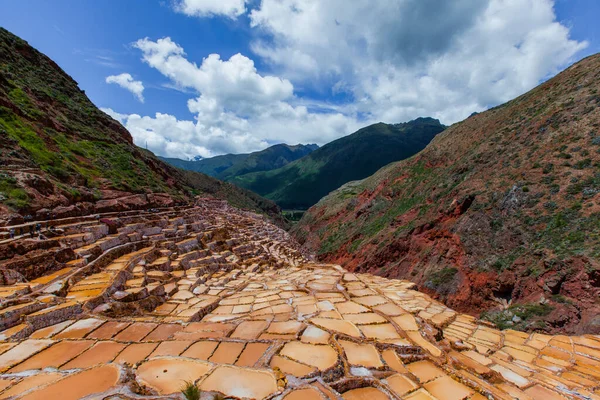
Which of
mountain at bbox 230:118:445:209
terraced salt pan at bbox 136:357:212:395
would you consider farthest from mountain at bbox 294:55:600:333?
mountain at bbox 230:118:445:209

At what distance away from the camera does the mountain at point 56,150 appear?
1095cm

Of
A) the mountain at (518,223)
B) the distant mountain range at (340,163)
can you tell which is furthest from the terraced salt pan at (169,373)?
the distant mountain range at (340,163)

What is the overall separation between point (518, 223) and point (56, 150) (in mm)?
27253

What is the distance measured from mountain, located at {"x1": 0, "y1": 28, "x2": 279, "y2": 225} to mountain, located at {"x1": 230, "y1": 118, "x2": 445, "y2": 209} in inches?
4416

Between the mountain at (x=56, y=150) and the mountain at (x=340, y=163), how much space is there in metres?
112

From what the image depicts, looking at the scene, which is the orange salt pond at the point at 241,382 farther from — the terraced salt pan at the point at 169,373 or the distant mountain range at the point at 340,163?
the distant mountain range at the point at 340,163

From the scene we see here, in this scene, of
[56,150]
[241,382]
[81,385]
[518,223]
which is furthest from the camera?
[56,150]

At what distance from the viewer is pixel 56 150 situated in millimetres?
16562

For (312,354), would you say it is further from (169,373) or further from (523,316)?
(523,316)

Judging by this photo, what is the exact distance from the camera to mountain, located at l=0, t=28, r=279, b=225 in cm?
1095

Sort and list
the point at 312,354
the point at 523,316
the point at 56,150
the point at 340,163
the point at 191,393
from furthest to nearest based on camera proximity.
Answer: the point at 340,163
the point at 56,150
the point at 523,316
the point at 312,354
the point at 191,393

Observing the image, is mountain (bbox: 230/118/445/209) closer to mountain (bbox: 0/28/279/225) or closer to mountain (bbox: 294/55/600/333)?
mountain (bbox: 0/28/279/225)

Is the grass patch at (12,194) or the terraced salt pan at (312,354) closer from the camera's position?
the terraced salt pan at (312,354)

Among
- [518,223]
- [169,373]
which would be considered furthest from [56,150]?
[518,223]
